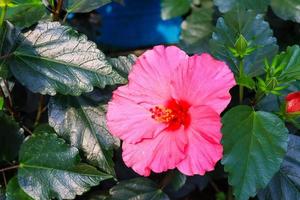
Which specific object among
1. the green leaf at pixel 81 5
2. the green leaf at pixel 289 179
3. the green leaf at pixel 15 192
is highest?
the green leaf at pixel 81 5

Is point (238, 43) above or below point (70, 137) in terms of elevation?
above

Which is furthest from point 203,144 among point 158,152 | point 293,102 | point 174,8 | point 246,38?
point 174,8

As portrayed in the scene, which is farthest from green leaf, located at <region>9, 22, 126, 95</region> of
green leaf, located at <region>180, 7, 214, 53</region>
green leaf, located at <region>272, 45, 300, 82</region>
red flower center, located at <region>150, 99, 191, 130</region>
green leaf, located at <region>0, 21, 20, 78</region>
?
green leaf, located at <region>180, 7, 214, 53</region>

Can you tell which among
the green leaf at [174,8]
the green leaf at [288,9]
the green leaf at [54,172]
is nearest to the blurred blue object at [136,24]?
the green leaf at [174,8]

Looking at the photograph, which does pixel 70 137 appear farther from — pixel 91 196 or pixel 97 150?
pixel 91 196

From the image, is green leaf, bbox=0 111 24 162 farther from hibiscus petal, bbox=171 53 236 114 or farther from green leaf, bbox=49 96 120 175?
hibiscus petal, bbox=171 53 236 114

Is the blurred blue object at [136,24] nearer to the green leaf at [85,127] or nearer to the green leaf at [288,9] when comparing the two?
the green leaf at [288,9]

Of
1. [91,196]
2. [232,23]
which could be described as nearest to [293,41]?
[232,23]
